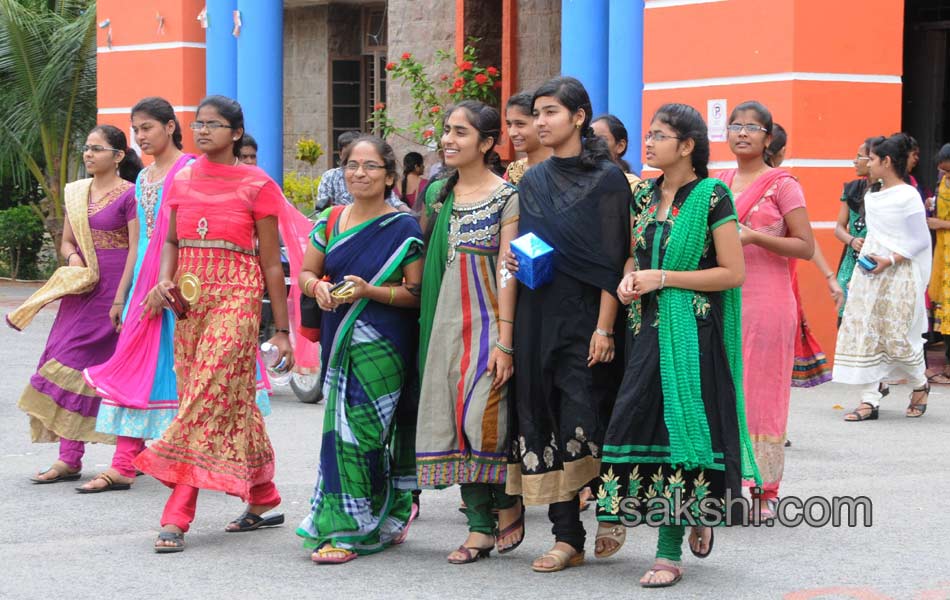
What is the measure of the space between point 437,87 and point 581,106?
431 inches

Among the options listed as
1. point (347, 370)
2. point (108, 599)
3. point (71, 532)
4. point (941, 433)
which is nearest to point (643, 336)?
point (347, 370)

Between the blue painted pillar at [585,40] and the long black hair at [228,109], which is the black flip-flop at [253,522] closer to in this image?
the long black hair at [228,109]

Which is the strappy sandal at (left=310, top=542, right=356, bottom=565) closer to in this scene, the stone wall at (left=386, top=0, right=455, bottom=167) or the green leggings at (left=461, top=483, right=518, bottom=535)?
the green leggings at (left=461, top=483, right=518, bottom=535)

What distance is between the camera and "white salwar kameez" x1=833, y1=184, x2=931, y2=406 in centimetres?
959

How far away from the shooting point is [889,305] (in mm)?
9672

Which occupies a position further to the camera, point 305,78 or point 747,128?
point 305,78

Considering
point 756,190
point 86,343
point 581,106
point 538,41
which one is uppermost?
point 538,41

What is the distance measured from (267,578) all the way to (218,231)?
1566 mm

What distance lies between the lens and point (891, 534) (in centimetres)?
620

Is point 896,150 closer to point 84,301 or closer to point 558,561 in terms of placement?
point 558,561

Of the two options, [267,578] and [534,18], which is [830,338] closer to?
[534,18]

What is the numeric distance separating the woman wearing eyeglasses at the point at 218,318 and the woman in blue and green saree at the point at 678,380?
1.69m

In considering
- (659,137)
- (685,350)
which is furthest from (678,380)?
(659,137)

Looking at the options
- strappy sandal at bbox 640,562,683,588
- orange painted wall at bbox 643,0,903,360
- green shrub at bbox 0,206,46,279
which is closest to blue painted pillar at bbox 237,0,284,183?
orange painted wall at bbox 643,0,903,360
